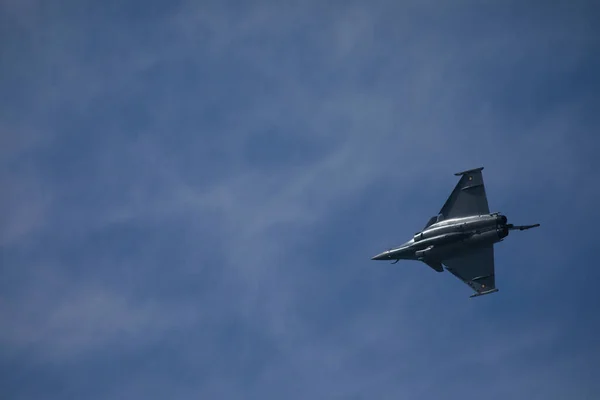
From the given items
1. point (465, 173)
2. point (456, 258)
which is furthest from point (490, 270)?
point (465, 173)

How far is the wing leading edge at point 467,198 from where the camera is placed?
11488 cm

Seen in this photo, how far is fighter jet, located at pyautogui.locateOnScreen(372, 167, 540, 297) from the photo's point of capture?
11294cm

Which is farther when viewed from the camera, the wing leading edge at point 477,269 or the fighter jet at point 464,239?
the wing leading edge at point 477,269

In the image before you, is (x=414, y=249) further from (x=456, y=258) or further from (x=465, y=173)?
(x=465, y=173)

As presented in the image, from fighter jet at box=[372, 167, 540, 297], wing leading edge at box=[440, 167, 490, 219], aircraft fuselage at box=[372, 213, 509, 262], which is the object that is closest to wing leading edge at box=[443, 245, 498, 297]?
fighter jet at box=[372, 167, 540, 297]

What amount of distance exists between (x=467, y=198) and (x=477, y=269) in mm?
10521

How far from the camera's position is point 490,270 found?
117 meters

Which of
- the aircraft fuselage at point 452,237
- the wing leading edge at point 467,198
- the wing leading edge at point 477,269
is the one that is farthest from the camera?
the wing leading edge at point 477,269

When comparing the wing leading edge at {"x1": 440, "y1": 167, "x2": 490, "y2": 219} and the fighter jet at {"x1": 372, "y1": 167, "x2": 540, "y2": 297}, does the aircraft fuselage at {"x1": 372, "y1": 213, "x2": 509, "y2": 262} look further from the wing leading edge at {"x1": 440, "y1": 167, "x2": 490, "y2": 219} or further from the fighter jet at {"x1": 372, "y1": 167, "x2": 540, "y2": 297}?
the wing leading edge at {"x1": 440, "y1": 167, "x2": 490, "y2": 219}

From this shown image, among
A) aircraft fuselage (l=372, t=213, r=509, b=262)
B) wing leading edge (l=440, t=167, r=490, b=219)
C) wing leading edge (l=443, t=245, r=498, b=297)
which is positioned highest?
wing leading edge (l=440, t=167, r=490, b=219)

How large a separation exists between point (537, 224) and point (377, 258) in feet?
80.2

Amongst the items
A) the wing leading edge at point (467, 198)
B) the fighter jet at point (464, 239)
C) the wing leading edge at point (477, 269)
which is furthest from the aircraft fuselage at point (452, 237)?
the wing leading edge at point (477, 269)

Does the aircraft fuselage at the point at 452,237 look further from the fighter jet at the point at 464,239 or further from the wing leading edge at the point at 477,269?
the wing leading edge at the point at 477,269

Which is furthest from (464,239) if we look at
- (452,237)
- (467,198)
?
(467,198)
